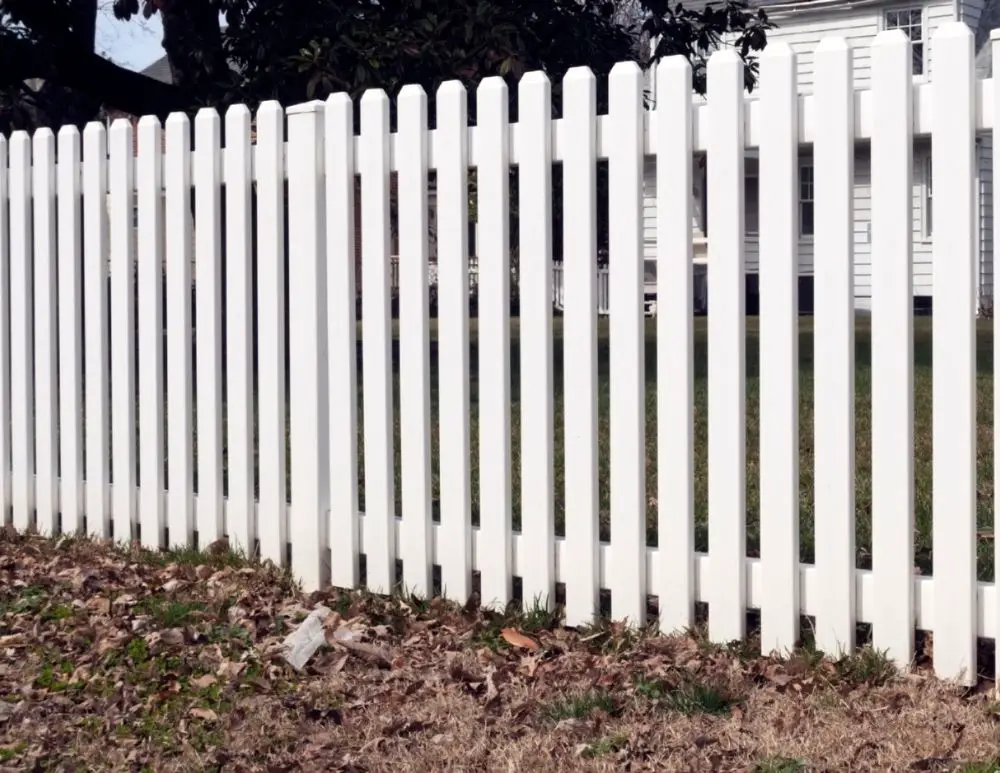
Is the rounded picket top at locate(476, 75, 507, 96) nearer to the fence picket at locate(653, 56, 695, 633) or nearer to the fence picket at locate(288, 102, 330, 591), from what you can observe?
the fence picket at locate(653, 56, 695, 633)

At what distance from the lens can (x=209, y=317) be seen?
5.49 m

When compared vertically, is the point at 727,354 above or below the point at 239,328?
below

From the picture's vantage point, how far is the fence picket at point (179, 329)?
5.57 meters

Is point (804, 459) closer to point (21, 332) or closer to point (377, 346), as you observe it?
point (377, 346)

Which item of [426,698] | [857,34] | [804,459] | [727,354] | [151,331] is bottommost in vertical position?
[426,698]

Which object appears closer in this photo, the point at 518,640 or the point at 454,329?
the point at 518,640

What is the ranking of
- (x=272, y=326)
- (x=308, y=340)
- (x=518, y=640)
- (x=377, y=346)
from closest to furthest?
(x=518, y=640), (x=377, y=346), (x=308, y=340), (x=272, y=326)

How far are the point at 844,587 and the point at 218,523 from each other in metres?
2.62

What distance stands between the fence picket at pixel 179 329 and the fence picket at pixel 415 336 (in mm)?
1131

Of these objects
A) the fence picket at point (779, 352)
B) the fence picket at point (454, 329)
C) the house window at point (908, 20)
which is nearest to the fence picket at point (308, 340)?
the fence picket at point (454, 329)

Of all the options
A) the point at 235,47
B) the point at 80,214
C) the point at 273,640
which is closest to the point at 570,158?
the point at 273,640

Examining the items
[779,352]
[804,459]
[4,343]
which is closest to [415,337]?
[779,352]

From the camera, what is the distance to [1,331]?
645 centimetres

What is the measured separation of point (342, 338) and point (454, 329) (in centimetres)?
53
